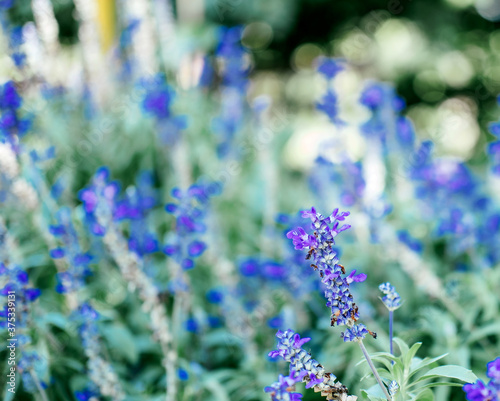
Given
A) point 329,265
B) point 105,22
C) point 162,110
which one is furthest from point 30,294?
point 105,22

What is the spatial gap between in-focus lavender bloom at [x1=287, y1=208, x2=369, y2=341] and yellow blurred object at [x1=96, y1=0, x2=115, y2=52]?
14.3 feet

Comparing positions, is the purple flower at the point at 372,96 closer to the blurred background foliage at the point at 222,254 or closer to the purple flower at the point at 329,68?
the purple flower at the point at 329,68

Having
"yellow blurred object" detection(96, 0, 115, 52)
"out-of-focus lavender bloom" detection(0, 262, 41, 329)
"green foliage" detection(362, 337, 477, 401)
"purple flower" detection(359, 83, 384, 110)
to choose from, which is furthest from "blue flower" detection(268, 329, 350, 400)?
"yellow blurred object" detection(96, 0, 115, 52)

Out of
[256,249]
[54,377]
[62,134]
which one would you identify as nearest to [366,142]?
[256,249]

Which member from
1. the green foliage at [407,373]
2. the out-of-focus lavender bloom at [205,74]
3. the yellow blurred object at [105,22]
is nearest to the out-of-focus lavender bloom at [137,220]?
the green foliage at [407,373]

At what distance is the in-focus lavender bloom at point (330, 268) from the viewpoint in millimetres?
1665

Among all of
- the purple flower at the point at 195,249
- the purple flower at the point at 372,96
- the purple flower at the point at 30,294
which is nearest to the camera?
the purple flower at the point at 30,294

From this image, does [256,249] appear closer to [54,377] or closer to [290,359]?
[54,377]

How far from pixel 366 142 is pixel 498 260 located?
1316 millimetres

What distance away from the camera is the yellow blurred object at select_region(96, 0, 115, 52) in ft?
17.5

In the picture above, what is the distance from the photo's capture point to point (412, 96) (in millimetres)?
10570

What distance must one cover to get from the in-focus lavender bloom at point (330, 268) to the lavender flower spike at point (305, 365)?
14 centimetres

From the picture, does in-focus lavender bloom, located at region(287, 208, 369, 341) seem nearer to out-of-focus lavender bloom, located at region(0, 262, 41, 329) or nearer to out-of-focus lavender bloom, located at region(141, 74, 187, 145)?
out-of-focus lavender bloom, located at region(0, 262, 41, 329)

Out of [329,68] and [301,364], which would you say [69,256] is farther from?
[329,68]
